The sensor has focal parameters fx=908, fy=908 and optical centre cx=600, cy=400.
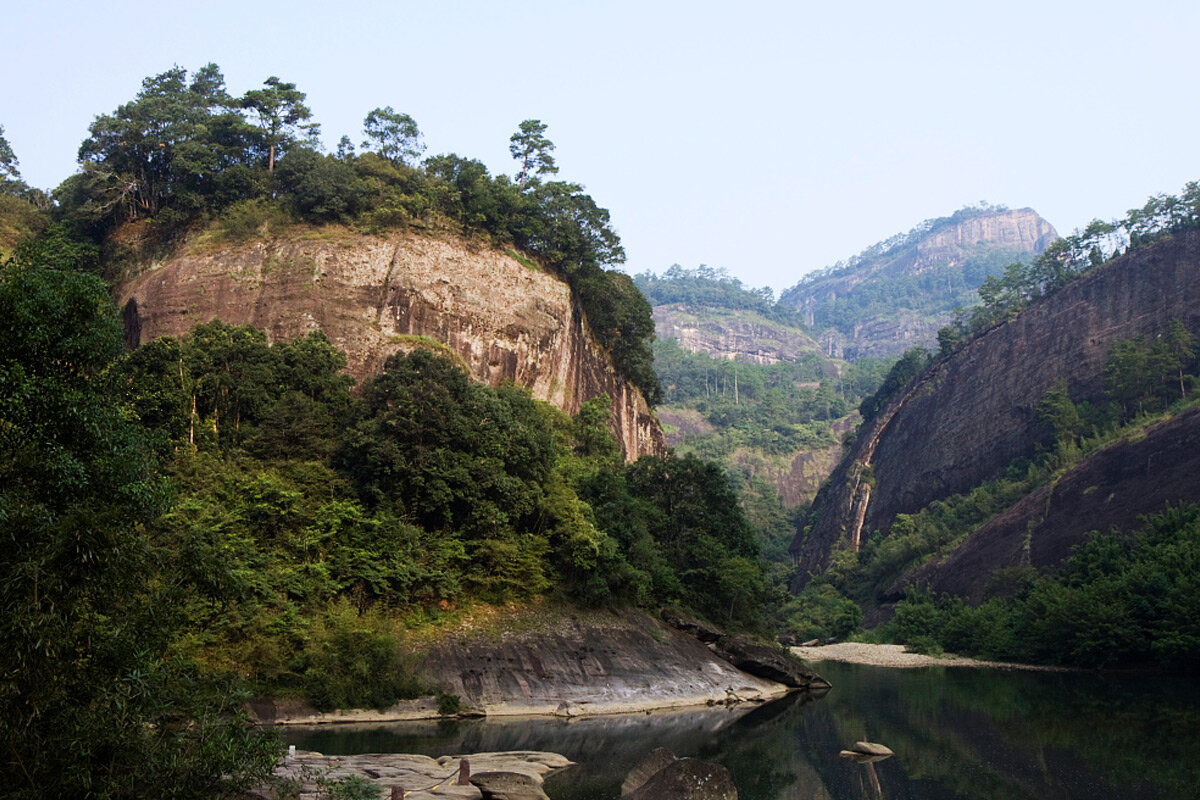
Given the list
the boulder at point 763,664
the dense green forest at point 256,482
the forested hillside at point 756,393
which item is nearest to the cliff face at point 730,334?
the forested hillside at point 756,393

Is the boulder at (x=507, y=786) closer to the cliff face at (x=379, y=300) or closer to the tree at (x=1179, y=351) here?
the cliff face at (x=379, y=300)

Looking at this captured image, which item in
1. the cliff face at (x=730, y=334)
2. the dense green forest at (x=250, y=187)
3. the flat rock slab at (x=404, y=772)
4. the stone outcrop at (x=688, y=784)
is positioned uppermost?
the cliff face at (x=730, y=334)

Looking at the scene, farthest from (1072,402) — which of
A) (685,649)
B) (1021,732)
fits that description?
(1021,732)

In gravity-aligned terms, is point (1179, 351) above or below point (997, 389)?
above

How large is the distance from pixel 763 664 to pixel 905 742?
1468 cm

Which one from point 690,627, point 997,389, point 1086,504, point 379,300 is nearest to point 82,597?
point 690,627

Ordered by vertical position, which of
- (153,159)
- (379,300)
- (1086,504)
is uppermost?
(153,159)

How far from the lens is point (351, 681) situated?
25594 mm

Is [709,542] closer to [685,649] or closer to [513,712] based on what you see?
[685,649]

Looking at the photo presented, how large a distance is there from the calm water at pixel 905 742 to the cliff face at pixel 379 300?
21.5 m

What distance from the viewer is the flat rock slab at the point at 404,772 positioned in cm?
1338

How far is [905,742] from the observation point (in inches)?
891

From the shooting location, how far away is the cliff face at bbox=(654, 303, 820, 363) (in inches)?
6658

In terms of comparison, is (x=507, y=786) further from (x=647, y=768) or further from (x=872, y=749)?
(x=872, y=749)
